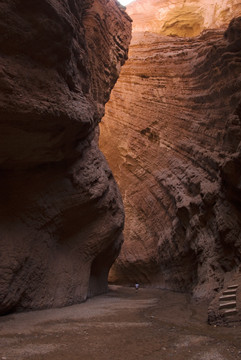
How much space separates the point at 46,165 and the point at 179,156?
8752 millimetres

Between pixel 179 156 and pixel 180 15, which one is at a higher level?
pixel 180 15

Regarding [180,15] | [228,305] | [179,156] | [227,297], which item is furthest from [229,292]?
[180,15]

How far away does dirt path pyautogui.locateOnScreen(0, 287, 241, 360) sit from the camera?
131 inches

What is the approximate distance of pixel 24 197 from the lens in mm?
7203

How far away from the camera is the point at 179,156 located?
1478 centimetres

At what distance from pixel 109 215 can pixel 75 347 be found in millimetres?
7050

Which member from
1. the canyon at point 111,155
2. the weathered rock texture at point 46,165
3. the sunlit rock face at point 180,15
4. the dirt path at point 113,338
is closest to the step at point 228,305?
the canyon at point 111,155

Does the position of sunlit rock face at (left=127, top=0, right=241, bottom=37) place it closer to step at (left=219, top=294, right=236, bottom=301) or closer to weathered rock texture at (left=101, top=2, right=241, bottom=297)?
weathered rock texture at (left=101, top=2, right=241, bottom=297)

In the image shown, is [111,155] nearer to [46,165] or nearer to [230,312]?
[46,165]

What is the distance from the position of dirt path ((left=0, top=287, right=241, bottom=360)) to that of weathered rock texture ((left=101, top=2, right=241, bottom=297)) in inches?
145

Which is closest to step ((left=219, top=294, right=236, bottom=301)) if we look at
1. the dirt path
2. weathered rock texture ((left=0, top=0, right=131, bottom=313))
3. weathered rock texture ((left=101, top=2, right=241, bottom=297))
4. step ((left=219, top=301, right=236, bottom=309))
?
step ((left=219, top=301, right=236, bottom=309))

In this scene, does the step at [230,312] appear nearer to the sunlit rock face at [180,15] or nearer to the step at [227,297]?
the step at [227,297]

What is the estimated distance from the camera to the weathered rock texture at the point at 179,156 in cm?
930

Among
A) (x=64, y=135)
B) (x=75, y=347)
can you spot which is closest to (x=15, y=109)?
(x=64, y=135)
